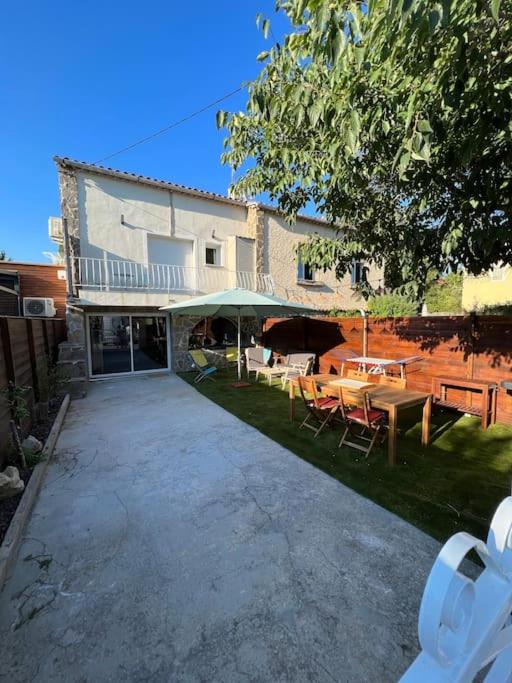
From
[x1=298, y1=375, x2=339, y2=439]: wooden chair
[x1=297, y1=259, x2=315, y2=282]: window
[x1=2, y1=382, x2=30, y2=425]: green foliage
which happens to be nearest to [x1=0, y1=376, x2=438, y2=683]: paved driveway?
[x1=2, y1=382, x2=30, y2=425]: green foliage

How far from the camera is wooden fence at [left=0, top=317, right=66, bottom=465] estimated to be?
12.8ft

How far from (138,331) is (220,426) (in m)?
6.71

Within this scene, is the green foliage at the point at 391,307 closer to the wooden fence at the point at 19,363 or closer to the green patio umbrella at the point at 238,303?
the green patio umbrella at the point at 238,303

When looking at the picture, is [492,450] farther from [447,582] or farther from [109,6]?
[109,6]

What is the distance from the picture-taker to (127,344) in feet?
37.2

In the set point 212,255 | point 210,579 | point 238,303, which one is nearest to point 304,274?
point 212,255

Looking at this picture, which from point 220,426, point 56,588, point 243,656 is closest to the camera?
point 243,656

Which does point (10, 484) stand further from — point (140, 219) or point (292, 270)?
point (292, 270)

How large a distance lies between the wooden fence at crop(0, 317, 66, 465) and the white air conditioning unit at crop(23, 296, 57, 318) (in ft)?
14.6

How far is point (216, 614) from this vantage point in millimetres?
2193

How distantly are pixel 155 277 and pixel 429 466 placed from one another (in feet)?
32.2

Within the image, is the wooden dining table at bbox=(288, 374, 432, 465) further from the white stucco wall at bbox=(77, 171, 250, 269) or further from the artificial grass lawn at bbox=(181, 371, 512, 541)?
the white stucco wall at bbox=(77, 171, 250, 269)

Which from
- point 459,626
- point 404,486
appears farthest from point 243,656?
point 404,486

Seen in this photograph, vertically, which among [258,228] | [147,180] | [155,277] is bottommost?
[155,277]
